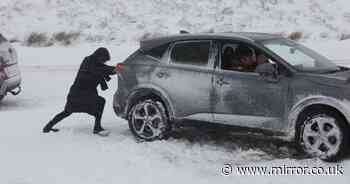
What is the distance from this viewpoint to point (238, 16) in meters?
24.3

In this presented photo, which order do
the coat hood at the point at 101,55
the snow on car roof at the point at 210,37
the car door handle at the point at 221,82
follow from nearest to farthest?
the car door handle at the point at 221,82
the snow on car roof at the point at 210,37
the coat hood at the point at 101,55

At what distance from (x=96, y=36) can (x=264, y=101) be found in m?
16.4

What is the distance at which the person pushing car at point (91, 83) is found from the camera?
8.63 meters

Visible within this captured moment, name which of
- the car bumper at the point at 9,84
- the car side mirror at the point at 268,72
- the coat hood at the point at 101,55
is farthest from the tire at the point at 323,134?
the car bumper at the point at 9,84

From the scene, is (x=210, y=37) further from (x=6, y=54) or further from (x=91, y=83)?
(x=6, y=54)

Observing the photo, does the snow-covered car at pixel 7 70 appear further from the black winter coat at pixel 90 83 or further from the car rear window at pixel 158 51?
the car rear window at pixel 158 51

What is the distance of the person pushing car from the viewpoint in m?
8.63

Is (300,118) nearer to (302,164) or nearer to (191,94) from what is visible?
(302,164)

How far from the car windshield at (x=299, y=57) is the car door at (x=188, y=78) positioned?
2.86ft

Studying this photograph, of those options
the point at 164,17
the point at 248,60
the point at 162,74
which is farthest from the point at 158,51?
the point at 164,17

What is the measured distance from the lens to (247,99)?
741 centimetres

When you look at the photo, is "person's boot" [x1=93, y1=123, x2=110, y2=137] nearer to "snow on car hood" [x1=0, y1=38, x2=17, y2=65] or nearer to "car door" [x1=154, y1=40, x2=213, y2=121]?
"car door" [x1=154, y1=40, x2=213, y2=121]

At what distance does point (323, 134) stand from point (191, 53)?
7.22 feet

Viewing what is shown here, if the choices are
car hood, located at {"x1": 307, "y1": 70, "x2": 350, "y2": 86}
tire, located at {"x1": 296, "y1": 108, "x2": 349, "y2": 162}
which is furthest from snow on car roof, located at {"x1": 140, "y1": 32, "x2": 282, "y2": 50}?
Result: tire, located at {"x1": 296, "y1": 108, "x2": 349, "y2": 162}
